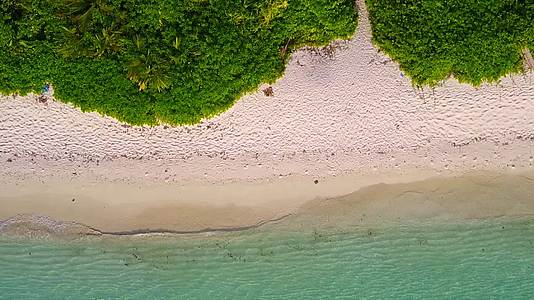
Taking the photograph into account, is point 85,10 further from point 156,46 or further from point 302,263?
point 302,263

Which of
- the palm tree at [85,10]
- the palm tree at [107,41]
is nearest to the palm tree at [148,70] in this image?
the palm tree at [107,41]

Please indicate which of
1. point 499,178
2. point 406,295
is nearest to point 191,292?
point 406,295

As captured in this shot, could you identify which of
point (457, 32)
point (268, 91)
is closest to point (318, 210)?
point (268, 91)

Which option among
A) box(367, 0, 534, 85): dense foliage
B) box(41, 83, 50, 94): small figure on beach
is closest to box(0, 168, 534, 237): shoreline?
box(41, 83, 50, 94): small figure on beach

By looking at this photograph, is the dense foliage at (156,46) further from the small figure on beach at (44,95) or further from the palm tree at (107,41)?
the small figure on beach at (44,95)

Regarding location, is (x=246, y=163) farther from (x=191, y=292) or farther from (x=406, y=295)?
(x=406, y=295)

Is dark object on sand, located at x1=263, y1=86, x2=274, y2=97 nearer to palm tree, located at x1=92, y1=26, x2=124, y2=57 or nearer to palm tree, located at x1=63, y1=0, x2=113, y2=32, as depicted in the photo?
palm tree, located at x1=92, y1=26, x2=124, y2=57
